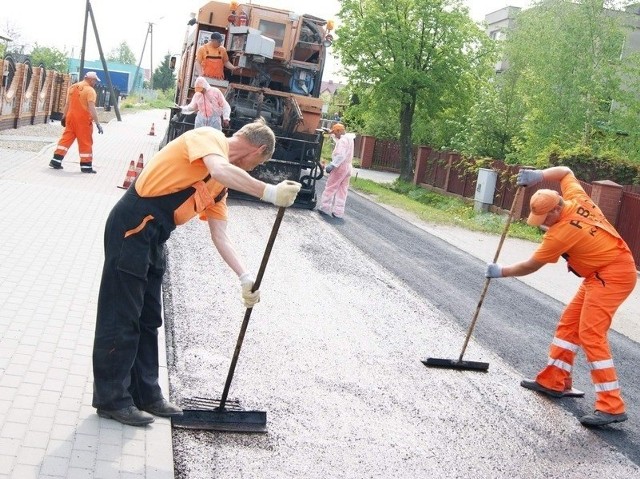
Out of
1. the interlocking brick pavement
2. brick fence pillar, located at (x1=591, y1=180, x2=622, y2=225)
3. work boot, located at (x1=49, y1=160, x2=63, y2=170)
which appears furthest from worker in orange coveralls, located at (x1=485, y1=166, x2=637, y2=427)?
brick fence pillar, located at (x1=591, y1=180, x2=622, y2=225)

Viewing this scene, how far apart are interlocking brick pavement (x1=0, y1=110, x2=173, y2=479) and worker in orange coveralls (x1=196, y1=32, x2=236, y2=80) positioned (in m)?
5.45

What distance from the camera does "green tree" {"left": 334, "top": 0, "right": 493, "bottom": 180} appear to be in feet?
103

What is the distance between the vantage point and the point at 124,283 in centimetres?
499

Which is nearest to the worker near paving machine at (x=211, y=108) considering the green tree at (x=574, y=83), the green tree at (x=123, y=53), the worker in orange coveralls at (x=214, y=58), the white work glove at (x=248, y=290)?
the worker in orange coveralls at (x=214, y=58)

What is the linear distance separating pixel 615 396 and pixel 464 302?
3977 mm

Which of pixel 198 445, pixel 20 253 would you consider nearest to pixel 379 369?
pixel 198 445

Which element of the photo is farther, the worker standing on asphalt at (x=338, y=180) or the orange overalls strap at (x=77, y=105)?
the worker standing on asphalt at (x=338, y=180)

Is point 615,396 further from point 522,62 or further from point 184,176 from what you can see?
point 522,62

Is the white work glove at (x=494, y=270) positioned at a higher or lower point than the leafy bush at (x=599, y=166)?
lower

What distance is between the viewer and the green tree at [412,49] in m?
31.3

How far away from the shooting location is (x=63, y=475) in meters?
4.21

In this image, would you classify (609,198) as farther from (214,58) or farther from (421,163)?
(421,163)

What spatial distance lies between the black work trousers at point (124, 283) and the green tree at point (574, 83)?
2182 cm

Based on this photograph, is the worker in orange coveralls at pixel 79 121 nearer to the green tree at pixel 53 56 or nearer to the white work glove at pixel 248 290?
the white work glove at pixel 248 290
